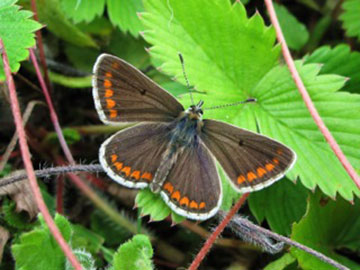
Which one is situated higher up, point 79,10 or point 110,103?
point 79,10

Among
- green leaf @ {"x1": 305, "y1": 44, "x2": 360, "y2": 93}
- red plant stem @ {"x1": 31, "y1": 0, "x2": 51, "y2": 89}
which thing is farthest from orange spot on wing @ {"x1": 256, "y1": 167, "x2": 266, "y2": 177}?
red plant stem @ {"x1": 31, "y1": 0, "x2": 51, "y2": 89}

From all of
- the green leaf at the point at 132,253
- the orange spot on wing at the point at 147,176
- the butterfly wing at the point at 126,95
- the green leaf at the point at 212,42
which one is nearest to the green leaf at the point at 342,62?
the green leaf at the point at 212,42

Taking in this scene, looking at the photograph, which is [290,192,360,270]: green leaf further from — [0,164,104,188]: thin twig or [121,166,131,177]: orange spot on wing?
[0,164,104,188]: thin twig

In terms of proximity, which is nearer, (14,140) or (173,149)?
(173,149)

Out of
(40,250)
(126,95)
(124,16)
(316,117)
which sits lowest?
(40,250)

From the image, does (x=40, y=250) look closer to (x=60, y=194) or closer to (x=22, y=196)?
(x=22, y=196)

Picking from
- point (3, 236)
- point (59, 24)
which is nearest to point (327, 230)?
point (3, 236)

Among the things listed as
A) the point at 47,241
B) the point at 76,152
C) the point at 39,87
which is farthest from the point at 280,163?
the point at 39,87
